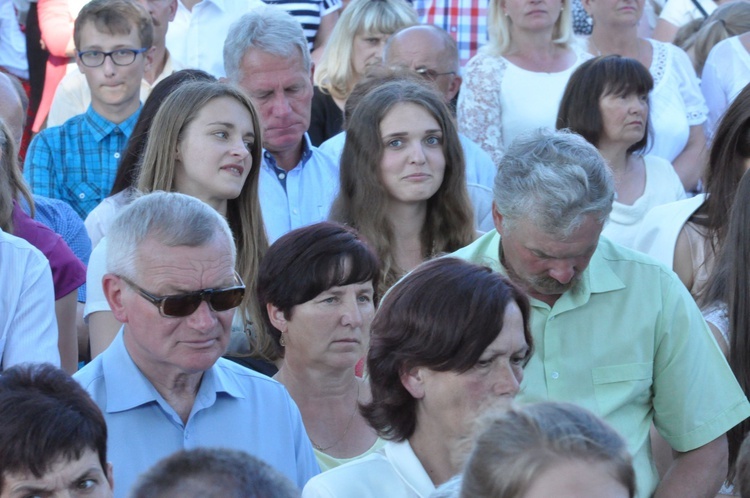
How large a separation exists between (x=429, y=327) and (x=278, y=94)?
2.85 meters

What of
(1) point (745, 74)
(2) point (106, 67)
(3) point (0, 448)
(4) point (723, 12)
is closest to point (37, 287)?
(3) point (0, 448)

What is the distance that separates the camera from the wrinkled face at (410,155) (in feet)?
16.8

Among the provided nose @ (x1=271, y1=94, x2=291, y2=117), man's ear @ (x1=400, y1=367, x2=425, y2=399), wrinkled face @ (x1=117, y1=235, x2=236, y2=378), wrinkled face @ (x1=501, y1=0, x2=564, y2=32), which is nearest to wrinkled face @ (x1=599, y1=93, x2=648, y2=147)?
wrinkled face @ (x1=501, y1=0, x2=564, y2=32)

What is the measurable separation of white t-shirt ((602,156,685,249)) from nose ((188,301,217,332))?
9.36ft

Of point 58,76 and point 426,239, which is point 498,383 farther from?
point 58,76

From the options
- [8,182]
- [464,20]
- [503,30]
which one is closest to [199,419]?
[8,182]

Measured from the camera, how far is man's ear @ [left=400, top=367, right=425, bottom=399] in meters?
3.15

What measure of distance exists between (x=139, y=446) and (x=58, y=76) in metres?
5.16

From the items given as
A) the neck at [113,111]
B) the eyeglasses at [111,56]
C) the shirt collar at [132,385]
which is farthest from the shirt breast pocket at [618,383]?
the eyeglasses at [111,56]

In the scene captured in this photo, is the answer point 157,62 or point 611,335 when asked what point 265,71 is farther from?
point 611,335

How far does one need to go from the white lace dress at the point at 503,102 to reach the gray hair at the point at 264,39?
44.5 inches

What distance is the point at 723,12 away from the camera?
804cm

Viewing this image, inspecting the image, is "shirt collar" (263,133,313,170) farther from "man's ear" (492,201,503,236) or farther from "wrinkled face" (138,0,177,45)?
"wrinkled face" (138,0,177,45)

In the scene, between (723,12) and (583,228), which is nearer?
(583,228)
